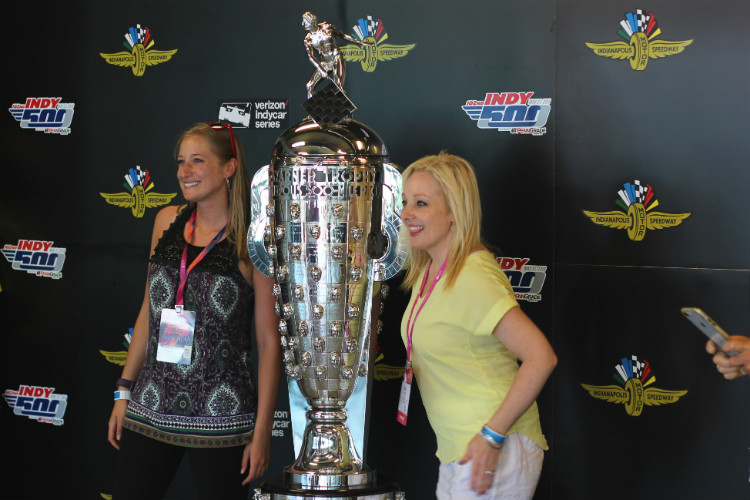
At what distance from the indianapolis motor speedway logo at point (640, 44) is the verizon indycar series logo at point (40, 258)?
2.18 metres

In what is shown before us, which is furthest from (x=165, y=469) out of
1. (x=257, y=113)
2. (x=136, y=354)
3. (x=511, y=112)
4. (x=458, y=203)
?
(x=511, y=112)

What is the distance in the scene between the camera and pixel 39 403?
3.54m

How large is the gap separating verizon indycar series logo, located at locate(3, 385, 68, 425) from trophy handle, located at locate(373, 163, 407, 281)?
2.01m

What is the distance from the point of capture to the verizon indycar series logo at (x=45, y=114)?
11.4 feet

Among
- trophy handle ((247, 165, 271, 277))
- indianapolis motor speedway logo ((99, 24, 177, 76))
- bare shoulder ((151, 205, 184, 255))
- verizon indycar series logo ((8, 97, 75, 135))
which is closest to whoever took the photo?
trophy handle ((247, 165, 271, 277))

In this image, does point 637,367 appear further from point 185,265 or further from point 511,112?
point 185,265

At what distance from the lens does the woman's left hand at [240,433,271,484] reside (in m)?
2.24

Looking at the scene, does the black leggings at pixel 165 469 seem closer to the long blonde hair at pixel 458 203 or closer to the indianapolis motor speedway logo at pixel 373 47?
the long blonde hair at pixel 458 203

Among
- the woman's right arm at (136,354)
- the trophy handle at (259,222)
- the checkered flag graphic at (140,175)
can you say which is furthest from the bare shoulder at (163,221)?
the checkered flag graphic at (140,175)

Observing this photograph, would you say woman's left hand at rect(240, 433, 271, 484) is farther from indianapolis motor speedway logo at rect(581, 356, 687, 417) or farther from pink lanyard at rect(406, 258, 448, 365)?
indianapolis motor speedway logo at rect(581, 356, 687, 417)

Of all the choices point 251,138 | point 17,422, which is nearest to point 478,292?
point 251,138

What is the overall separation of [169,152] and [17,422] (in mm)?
1255

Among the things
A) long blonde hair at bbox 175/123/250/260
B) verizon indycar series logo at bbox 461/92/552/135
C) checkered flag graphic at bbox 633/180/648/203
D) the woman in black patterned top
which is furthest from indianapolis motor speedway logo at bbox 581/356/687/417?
long blonde hair at bbox 175/123/250/260

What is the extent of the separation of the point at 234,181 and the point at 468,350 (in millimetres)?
785
